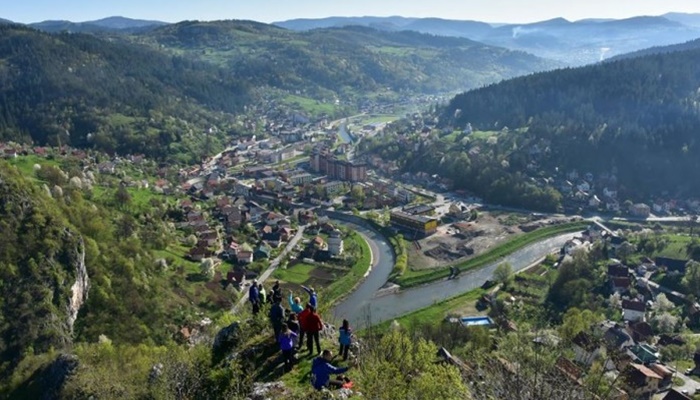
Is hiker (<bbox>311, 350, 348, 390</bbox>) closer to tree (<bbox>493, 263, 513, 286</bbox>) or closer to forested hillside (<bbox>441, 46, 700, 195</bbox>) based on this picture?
tree (<bbox>493, 263, 513, 286</bbox>)

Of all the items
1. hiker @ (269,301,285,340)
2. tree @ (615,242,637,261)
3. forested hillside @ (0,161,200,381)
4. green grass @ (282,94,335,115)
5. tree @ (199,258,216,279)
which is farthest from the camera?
green grass @ (282,94,335,115)

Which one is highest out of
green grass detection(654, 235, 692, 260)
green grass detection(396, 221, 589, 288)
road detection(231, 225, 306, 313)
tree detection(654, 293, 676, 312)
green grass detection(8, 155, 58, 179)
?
green grass detection(8, 155, 58, 179)

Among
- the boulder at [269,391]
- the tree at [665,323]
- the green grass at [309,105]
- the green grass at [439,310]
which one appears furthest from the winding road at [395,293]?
the green grass at [309,105]

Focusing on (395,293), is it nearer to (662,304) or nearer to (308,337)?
(662,304)

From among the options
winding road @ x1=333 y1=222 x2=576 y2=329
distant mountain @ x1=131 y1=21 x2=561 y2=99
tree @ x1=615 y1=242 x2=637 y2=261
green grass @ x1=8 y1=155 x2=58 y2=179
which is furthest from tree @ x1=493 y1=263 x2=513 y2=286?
distant mountain @ x1=131 y1=21 x2=561 y2=99

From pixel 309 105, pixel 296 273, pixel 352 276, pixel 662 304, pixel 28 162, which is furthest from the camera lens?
pixel 309 105

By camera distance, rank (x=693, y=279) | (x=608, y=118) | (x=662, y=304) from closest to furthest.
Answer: (x=662, y=304) < (x=693, y=279) < (x=608, y=118)

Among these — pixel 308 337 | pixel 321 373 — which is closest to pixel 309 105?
pixel 308 337

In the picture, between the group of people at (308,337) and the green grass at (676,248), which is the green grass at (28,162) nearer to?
the group of people at (308,337)
